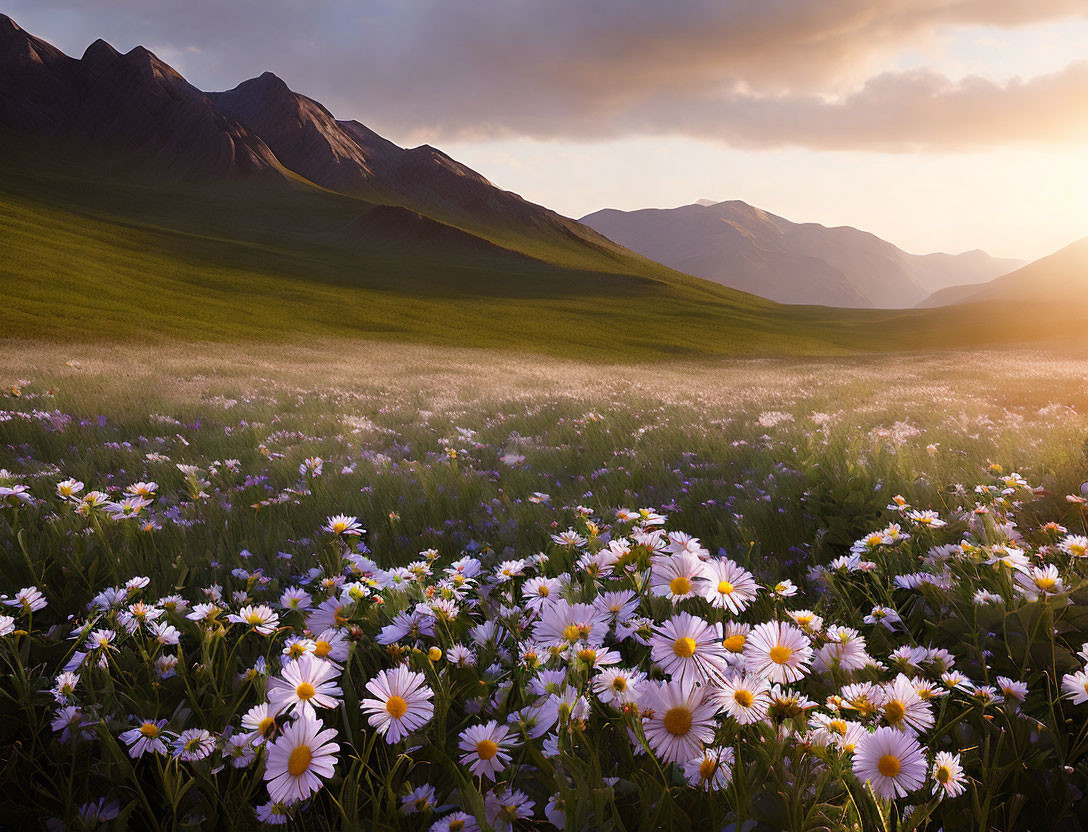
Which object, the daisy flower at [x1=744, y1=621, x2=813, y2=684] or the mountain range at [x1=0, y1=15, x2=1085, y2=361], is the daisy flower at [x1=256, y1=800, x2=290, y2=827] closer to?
the daisy flower at [x1=744, y1=621, x2=813, y2=684]

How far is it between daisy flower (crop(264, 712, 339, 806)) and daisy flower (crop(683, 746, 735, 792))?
0.69 meters

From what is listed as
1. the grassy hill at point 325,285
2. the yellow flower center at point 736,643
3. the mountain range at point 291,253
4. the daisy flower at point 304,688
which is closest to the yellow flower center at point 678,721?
the yellow flower center at point 736,643

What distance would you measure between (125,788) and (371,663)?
25.1 inches

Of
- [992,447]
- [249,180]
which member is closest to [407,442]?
[992,447]

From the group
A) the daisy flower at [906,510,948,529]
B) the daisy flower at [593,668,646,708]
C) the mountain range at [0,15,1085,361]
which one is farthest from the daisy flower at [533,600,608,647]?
the mountain range at [0,15,1085,361]

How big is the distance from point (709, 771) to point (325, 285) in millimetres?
76670

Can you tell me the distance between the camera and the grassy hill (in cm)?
4456

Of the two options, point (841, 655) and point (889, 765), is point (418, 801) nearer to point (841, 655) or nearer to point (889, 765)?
point (889, 765)

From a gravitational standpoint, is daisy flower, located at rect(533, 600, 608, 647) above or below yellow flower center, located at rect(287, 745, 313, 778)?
Answer: above

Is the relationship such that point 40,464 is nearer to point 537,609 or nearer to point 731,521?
point 537,609

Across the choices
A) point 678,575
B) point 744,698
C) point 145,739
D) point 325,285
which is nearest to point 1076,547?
point 678,575

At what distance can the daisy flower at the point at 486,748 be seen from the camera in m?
1.17

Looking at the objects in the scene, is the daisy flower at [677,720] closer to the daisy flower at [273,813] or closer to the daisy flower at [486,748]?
the daisy flower at [486,748]

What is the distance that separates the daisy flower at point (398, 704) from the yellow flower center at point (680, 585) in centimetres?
64
